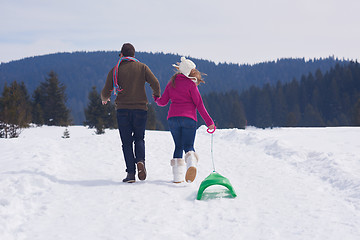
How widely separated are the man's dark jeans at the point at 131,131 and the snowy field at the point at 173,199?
1.33 feet

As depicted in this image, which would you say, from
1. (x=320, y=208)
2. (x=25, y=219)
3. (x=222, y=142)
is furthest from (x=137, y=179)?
(x=222, y=142)

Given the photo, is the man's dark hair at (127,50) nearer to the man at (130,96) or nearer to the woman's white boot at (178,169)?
the man at (130,96)

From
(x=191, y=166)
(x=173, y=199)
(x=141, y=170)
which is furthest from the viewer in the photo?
(x=141, y=170)

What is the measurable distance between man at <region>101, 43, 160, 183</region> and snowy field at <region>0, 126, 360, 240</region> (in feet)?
1.41

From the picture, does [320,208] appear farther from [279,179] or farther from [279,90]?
[279,90]

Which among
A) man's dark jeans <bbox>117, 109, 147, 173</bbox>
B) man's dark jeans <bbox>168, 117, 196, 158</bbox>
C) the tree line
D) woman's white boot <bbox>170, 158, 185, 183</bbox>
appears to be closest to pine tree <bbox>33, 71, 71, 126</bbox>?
man's dark jeans <bbox>117, 109, 147, 173</bbox>

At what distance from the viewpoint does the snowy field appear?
318cm

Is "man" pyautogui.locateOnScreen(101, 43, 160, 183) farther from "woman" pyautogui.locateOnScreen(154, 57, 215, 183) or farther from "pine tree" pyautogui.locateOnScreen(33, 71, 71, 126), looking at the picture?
"pine tree" pyautogui.locateOnScreen(33, 71, 71, 126)

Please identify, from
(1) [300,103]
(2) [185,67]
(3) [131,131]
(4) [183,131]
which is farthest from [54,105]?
(1) [300,103]

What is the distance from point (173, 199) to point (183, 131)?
1273mm

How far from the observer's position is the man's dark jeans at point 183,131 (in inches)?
201

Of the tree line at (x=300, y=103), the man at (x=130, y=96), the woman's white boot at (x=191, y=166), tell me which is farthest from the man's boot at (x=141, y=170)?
the tree line at (x=300, y=103)

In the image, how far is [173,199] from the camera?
4.23 meters

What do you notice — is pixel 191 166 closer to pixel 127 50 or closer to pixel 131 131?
pixel 131 131
